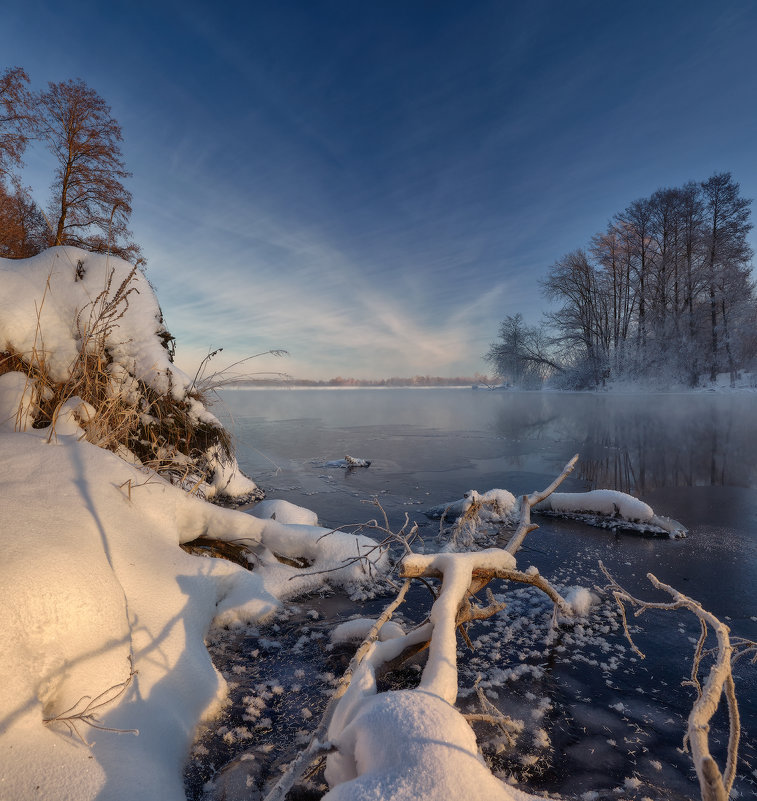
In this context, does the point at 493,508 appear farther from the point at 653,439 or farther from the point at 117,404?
the point at 653,439

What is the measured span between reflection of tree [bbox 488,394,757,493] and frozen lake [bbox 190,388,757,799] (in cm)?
10

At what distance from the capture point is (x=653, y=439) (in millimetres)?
13719

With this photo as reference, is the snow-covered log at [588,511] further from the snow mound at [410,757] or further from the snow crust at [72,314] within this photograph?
the snow crust at [72,314]

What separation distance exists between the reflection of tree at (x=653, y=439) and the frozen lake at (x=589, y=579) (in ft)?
0.31

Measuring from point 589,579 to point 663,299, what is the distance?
103 ft

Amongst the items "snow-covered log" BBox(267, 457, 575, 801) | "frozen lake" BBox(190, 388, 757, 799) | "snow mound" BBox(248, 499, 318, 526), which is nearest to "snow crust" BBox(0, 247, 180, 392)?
"frozen lake" BBox(190, 388, 757, 799)

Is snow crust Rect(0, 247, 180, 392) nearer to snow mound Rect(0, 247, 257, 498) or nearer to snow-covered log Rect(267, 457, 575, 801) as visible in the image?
snow mound Rect(0, 247, 257, 498)

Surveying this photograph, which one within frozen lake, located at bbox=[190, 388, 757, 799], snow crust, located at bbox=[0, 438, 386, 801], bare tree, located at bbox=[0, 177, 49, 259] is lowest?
frozen lake, located at bbox=[190, 388, 757, 799]

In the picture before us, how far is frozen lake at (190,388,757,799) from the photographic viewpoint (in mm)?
2039

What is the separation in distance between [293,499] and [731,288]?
101ft

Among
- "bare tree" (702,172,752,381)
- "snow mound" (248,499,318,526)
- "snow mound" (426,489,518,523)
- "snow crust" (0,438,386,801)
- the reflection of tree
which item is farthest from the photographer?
"bare tree" (702,172,752,381)

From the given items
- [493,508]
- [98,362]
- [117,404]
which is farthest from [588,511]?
[98,362]

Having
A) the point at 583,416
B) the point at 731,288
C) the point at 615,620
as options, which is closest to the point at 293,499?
the point at 615,620

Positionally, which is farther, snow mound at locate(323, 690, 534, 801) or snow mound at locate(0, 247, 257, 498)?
snow mound at locate(0, 247, 257, 498)
